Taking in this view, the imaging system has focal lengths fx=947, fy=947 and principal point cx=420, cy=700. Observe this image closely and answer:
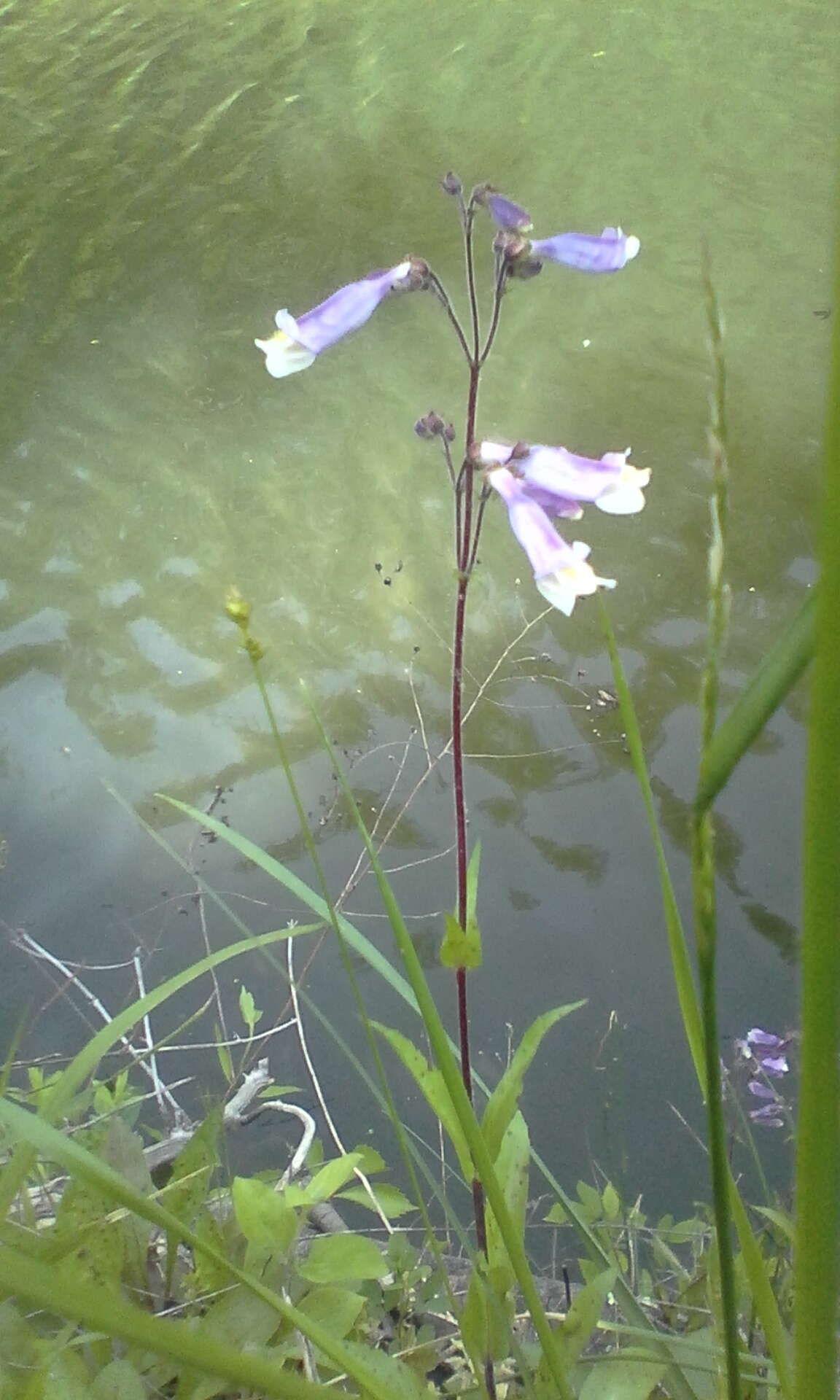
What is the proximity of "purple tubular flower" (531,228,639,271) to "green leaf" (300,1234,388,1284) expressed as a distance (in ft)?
2.07

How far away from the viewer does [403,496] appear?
217 centimetres

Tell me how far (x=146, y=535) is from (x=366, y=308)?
1.60 metres

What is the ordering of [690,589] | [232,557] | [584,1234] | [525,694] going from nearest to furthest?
[584,1234] → [525,694] → [690,589] → [232,557]

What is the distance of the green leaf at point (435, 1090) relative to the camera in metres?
0.49

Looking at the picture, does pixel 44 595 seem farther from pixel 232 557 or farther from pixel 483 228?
pixel 483 228

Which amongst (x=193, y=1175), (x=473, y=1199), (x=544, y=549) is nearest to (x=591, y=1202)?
(x=473, y=1199)

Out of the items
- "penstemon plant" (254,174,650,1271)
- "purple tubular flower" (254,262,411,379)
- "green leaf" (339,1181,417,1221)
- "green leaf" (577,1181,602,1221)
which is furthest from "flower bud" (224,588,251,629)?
"green leaf" (577,1181,602,1221)

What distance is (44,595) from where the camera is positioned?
2.00 meters

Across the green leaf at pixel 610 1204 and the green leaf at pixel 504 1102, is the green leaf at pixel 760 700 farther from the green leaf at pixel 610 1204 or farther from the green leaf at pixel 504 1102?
the green leaf at pixel 610 1204

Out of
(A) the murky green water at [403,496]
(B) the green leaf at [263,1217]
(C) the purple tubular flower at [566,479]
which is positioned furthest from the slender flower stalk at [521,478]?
(A) the murky green water at [403,496]

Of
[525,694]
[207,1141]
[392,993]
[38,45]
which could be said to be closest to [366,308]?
[207,1141]

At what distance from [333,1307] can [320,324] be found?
2.03 feet

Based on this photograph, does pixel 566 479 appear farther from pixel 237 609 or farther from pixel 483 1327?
pixel 483 1327

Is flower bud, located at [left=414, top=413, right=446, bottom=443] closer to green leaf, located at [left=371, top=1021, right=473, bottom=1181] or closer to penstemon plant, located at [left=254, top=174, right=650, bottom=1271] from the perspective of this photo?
penstemon plant, located at [left=254, top=174, right=650, bottom=1271]
